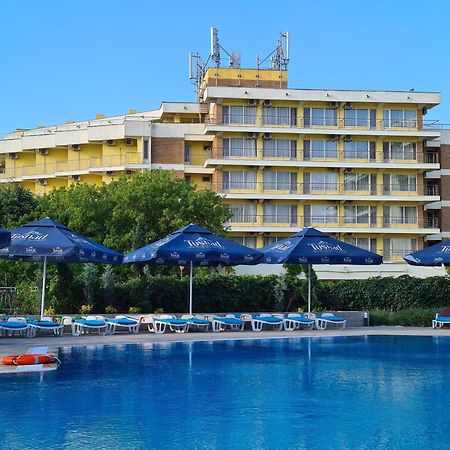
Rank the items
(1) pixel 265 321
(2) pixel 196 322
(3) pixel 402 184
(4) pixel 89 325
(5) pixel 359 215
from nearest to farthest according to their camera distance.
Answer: (4) pixel 89 325, (2) pixel 196 322, (1) pixel 265 321, (5) pixel 359 215, (3) pixel 402 184

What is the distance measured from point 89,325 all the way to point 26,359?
295 inches

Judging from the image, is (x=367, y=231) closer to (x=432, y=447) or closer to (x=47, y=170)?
(x=47, y=170)

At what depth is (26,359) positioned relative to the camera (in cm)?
1598

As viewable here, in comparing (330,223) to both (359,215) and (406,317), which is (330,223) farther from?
(406,317)

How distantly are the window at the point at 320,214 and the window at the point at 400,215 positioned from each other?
450 centimetres

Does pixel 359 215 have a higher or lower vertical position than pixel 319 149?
lower

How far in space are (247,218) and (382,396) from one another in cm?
4956

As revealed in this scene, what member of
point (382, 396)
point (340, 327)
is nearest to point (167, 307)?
point (340, 327)

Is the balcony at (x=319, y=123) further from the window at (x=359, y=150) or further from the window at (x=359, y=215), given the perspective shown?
the window at (x=359, y=215)

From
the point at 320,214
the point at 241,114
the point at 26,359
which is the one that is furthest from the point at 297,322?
the point at 241,114

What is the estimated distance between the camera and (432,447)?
973cm

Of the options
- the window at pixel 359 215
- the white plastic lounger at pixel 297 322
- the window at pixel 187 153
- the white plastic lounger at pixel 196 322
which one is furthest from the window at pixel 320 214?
the white plastic lounger at pixel 196 322

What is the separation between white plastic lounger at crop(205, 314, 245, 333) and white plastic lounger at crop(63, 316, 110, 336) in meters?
3.75

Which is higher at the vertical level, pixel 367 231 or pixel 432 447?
pixel 367 231
